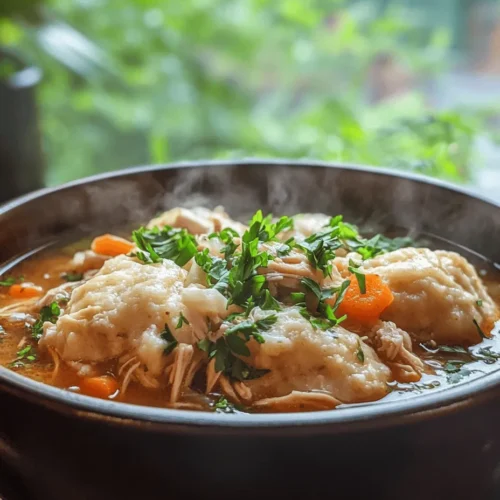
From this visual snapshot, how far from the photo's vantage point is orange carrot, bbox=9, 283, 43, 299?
209cm

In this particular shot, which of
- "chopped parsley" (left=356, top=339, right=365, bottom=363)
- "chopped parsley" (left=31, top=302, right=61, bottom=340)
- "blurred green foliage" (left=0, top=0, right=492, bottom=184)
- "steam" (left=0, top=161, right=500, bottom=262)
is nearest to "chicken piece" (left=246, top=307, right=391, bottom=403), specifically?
"chopped parsley" (left=356, top=339, right=365, bottom=363)

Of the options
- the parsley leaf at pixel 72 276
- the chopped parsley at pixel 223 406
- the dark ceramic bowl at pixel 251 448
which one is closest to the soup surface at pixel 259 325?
the chopped parsley at pixel 223 406

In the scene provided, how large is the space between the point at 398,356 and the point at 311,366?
0.24 m

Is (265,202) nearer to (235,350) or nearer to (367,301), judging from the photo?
(367,301)

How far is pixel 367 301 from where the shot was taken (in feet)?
5.67

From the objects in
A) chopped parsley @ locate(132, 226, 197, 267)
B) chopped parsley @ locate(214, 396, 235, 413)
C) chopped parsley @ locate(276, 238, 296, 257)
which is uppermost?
chopped parsley @ locate(276, 238, 296, 257)

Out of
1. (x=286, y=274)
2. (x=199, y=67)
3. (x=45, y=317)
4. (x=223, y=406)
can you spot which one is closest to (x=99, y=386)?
(x=223, y=406)

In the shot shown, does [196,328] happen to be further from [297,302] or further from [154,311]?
[297,302]

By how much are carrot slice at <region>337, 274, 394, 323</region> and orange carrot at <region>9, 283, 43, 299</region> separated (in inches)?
37.1

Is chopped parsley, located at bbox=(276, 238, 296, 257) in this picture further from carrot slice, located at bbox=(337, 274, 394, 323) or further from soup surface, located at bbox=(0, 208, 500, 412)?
carrot slice, located at bbox=(337, 274, 394, 323)

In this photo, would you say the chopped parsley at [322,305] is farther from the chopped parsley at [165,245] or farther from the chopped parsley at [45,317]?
the chopped parsley at [45,317]

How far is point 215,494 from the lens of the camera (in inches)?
47.8

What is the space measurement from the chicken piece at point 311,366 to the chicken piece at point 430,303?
0.27 meters

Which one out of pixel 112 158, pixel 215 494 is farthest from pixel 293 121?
pixel 215 494
